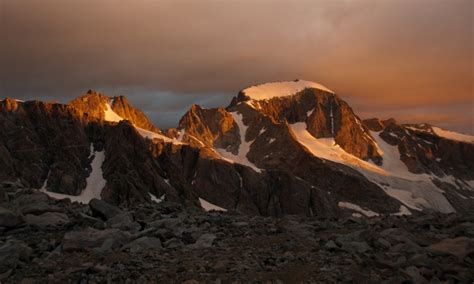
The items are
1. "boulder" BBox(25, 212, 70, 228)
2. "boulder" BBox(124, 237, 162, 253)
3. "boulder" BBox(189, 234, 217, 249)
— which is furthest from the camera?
"boulder" BBox(25, 212, 70, 228)

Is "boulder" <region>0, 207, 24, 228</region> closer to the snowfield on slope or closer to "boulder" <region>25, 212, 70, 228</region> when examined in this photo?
"boulder" <region>25, 212, 70, 228</region>

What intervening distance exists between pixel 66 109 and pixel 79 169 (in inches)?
1223

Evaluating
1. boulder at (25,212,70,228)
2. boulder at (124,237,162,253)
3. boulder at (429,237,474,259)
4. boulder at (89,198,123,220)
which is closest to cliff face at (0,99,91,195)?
boulder at (89,198,123,220)

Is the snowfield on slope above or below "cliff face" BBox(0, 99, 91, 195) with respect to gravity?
below

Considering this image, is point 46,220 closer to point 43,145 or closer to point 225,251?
point 225,251

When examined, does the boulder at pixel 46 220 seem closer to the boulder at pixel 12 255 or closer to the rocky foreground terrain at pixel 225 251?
the rocky foreground terrain at pixel 225 251

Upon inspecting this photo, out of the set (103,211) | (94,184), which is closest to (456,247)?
(103,211)

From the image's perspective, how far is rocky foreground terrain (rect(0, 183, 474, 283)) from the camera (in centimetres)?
1150

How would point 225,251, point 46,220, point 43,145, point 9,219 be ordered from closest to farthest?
point 225,251
point 9,219
point 46,220
point 43,145

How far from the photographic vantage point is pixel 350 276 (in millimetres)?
11414

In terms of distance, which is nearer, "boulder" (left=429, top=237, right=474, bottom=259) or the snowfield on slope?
"boulder" (left=429, top=237, right=474, bottom=259)

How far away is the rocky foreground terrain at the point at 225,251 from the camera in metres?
11.5

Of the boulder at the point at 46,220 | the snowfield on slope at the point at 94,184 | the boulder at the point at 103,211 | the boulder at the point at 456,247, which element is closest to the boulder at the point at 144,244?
the boulder at the point at 46,220

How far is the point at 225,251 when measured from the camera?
14.2 metres
